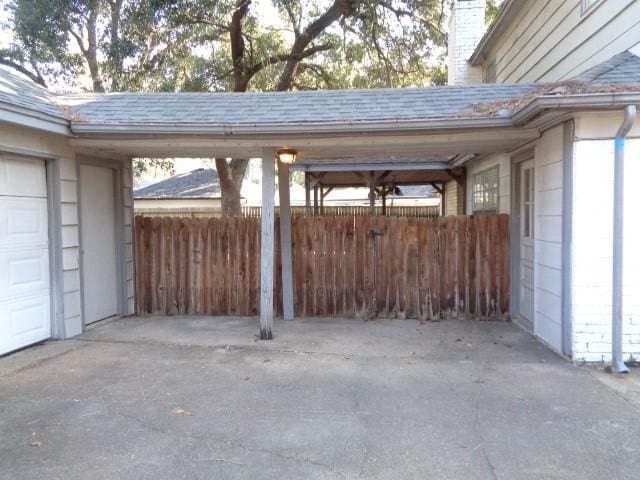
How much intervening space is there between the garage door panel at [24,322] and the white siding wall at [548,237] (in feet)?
19.6

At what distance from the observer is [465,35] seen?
11.8 m

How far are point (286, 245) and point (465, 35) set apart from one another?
780 cm

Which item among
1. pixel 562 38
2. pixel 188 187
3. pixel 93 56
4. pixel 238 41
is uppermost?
pixel 93 56

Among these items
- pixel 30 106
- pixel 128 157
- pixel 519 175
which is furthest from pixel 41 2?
pixel 519 175

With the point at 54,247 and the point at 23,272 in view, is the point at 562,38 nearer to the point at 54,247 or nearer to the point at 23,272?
the point at 54,247

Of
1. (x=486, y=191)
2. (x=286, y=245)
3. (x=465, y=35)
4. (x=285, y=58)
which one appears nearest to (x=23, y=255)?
(x=286, y=245)

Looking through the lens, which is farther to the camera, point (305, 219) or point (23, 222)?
point (305, 219)

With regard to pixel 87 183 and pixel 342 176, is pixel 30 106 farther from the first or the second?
pixel 342 176

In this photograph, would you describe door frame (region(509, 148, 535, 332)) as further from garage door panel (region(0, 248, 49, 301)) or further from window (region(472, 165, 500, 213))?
garage door panel (region(0, 248, 49, 301))

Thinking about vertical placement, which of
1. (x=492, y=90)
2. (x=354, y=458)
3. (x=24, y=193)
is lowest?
(x=354, y=458)

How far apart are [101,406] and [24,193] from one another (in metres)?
3.00

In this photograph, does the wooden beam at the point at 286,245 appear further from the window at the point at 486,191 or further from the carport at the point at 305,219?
the window at the point at 486,191

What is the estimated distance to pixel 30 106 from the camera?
17.2 feet

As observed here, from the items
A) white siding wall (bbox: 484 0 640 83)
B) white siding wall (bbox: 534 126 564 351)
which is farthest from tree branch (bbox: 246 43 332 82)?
white siding wall (bbox: 534 126 564 351)
